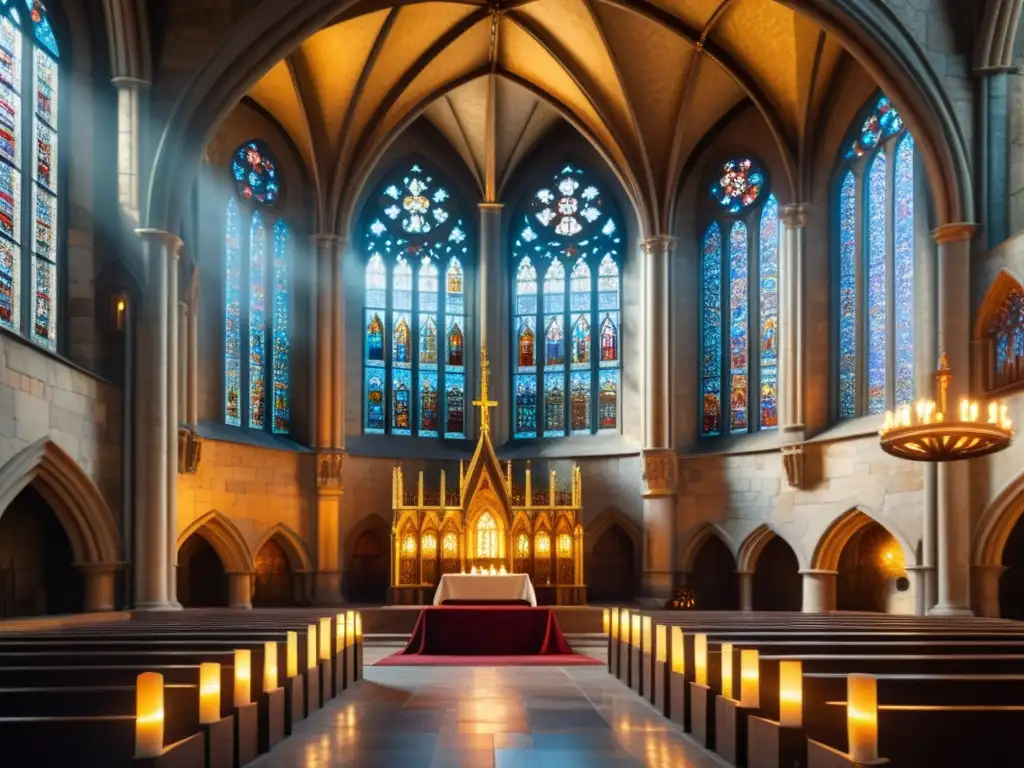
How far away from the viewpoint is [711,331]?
88.5ft

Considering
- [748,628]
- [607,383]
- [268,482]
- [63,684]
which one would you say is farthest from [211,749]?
[607,383]

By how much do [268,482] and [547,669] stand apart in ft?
35.8

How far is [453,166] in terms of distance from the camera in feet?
95.1

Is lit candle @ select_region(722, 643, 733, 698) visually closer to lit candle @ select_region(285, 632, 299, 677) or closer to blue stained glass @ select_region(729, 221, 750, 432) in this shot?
lit candle @ select_region(285, 632, 299, 677)

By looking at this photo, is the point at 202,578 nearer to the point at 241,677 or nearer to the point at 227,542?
the point at 227,542

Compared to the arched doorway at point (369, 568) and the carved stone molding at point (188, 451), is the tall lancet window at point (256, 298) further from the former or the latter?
the arched doorway at point (369, 568)

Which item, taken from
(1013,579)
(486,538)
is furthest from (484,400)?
(1013,579)

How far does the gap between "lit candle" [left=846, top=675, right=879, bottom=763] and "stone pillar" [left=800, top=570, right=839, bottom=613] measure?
18816 millimetres

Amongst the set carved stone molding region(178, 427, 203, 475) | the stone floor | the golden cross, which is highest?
the golden cross

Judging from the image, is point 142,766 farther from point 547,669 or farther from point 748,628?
point 547,669

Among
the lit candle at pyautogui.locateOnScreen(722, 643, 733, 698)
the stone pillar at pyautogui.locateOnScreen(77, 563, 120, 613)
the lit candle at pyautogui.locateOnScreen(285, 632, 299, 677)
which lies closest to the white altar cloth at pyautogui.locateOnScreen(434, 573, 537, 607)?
the stone pillar at pyautogui.locateOnScreen(77, 563, 120, 613)

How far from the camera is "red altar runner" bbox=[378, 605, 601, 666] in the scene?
693 inches

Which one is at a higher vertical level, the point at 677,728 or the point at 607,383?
the point at 607,383

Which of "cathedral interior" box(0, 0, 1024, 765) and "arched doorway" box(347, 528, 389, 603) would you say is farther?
"arched doorway" box(347, 528, 389, 603)
